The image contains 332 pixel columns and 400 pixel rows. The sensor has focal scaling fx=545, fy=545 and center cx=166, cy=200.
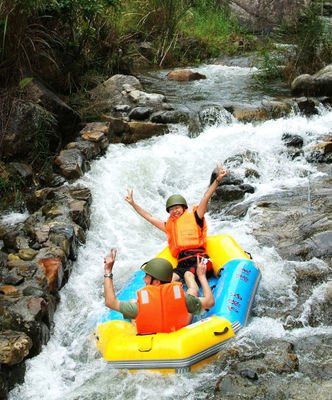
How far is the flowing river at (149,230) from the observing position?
369 cm

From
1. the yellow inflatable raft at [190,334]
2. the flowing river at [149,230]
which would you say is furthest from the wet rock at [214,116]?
the yellow inflatable raft at [190,334]

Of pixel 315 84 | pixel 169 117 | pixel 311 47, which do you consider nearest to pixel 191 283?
pixel 169 117

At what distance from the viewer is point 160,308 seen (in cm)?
387

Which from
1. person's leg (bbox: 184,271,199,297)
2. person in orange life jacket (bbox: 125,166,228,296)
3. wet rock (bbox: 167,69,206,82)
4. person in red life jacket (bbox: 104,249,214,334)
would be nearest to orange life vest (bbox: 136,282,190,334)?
person in red life jacket (bbox: 104,249,214,334)

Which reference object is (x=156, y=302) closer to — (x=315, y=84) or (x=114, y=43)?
(x=315, y=84)

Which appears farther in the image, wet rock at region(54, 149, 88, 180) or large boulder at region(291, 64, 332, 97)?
large boulder at region(291, 64, 332, 97)

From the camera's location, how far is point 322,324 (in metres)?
4.21

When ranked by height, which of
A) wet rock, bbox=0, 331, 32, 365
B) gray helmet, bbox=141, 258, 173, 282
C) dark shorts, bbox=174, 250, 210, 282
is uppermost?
gray helmet, bbox=141, 258, 173, 282

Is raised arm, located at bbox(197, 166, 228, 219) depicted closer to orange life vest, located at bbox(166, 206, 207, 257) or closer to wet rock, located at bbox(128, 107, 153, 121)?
orange life vest, located at bbox(166, 206, 207, 257)

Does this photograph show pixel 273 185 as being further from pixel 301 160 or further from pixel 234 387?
pixel 234 387

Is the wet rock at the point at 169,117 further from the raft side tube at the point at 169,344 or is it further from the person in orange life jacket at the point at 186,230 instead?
the raft side tube at the point at 169,344

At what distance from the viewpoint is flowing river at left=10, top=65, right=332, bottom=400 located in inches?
145

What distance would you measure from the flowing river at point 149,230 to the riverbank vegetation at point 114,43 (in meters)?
1.03

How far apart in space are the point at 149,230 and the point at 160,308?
2.32 meters
